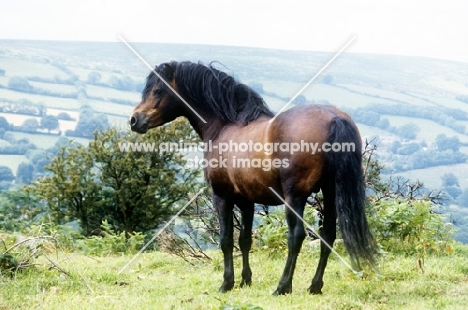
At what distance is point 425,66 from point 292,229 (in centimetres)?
7320

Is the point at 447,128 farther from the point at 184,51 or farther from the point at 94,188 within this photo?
the point at 94,188

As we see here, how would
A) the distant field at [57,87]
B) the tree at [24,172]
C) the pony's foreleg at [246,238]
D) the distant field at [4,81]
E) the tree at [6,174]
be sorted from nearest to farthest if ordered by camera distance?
the pony's foreleg at [246,238]
the tree at [6,174]
the tree at [24,172]
the distant field at [57,87]
the distant field at [4,81]

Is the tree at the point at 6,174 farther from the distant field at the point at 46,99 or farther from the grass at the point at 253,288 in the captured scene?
the grass at the point at 253,288

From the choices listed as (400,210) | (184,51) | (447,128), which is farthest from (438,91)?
(400,210)

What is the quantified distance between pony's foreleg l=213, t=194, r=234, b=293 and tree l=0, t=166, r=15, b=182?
5005cm

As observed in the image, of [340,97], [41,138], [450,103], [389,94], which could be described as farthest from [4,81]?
[450,103]

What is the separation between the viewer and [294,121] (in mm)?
5777

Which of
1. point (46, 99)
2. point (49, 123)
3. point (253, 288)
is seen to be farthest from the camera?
point (46, 99)

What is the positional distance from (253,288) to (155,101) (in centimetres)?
252

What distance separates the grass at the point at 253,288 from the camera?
18.3 feet

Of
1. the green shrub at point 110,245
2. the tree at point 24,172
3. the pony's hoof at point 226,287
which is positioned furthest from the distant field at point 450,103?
the pony's hoof at point 226,287

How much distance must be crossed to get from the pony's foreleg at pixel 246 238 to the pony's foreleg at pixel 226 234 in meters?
0.16

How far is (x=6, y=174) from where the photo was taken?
177ft

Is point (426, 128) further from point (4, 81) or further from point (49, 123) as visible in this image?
point (4, 81)
